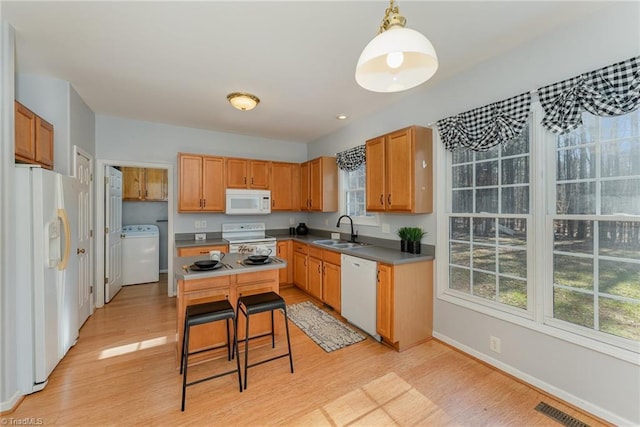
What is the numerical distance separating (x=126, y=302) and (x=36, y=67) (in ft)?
9.99

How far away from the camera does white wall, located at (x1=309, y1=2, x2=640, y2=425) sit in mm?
1690

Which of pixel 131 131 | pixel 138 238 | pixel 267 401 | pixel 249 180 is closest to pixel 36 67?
pixel 131 131

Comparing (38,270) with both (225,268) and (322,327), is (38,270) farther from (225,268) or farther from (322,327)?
(322,327)

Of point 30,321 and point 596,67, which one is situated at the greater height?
point 596,67

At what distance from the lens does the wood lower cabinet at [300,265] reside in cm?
425

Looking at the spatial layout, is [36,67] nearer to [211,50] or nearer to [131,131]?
[131,131]

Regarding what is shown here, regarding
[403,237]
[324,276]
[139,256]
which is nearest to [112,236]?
[139,256]

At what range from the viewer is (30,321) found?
6.63 feet

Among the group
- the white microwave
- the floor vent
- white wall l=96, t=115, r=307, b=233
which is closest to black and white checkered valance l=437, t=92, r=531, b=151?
the floor vent

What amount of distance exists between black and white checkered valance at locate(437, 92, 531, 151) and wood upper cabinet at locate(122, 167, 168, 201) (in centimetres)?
512

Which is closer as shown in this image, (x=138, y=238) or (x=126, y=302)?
(x=126, y=302)

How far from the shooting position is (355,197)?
423 centimetres

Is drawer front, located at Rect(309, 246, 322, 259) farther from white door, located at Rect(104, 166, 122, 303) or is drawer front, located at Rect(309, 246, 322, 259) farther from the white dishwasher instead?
white door, located at Rect(104, 166, 122, 303)

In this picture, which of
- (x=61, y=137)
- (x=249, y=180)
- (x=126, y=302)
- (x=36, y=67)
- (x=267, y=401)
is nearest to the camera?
(x=267, y=401)
